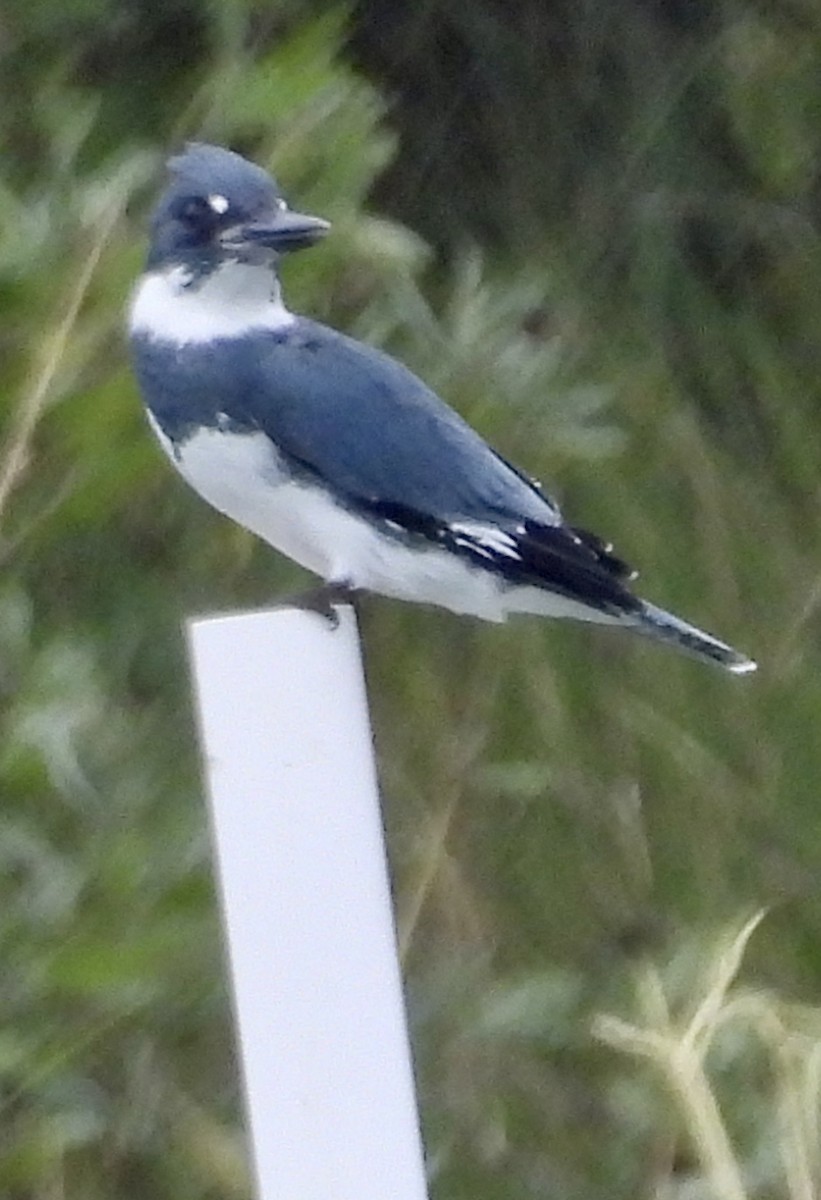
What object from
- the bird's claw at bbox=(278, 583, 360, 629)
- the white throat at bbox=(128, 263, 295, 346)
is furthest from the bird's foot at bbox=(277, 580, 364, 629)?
the white throat at bbox=(128, 263, 295, 346)

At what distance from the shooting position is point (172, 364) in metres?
0.91

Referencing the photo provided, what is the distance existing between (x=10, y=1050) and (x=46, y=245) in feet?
1.42

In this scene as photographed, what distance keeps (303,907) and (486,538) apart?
232mm

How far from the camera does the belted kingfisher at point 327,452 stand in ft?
2.96

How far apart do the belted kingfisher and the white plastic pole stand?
0.16 metres

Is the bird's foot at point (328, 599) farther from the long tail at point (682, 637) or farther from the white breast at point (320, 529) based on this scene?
the long tail at point (682, 637)

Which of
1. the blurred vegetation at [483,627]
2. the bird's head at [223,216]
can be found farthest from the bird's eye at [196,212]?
the blurred vegetation at [483,627]

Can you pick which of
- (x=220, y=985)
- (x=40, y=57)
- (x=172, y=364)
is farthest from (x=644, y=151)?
(x=172, y=364)

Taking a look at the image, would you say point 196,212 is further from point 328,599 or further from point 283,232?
point 328,599

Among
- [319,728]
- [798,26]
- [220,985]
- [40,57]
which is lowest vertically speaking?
[220,985]

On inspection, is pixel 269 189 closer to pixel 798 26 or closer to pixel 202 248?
pixel 202 248

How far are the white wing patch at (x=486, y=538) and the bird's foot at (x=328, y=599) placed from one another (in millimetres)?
50

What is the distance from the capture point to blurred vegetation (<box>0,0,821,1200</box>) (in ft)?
3.76

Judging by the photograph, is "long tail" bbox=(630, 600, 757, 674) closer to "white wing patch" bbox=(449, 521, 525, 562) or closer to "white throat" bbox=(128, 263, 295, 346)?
"white wing patch" bbox=(449, 521, 525, 562)
